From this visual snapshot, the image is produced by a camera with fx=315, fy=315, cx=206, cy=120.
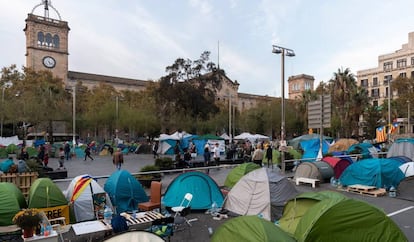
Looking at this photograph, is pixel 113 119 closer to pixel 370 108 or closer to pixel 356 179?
pixel 356 179

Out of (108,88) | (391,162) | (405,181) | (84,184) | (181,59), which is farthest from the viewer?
(108,88)

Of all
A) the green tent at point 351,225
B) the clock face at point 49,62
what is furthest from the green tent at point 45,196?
the clock face at point 49,62

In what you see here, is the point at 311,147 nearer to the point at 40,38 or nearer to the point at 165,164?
A: the point at 165,164

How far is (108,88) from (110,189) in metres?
50.6

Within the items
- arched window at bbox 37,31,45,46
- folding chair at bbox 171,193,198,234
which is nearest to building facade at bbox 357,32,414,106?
folding chair at bbox 171,193,198,234

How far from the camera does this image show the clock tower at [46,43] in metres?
68.6

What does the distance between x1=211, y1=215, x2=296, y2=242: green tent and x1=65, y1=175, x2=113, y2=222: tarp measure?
501cm

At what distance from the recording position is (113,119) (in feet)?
147

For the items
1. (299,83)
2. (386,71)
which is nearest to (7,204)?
(386,71)

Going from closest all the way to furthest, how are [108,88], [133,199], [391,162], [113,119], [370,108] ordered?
[133,199] → [391,162] → [113,119] → [370,108] → [108,88]

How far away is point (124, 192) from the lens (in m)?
10.0

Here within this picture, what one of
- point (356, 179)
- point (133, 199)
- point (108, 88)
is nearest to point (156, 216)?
point (133, 199)

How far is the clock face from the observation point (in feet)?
232

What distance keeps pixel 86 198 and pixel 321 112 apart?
1195cm
